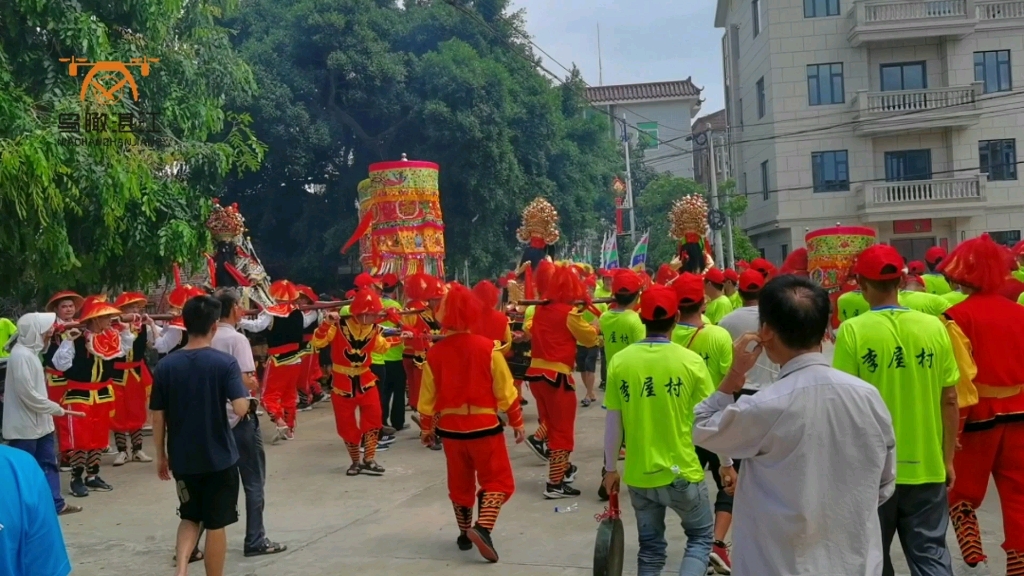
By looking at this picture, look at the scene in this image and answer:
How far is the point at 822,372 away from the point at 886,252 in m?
1.87

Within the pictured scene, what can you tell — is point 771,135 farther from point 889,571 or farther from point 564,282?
point 889,571

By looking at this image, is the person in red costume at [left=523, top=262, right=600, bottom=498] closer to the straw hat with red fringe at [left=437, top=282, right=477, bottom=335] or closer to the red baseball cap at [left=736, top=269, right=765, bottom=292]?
the red baseball cap at [left=736, top=269, right=765, bottom=292]

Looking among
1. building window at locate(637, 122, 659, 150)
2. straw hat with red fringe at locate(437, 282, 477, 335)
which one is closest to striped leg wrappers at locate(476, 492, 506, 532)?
straw hat with red fringe at locate(437, 282, 477, 335)

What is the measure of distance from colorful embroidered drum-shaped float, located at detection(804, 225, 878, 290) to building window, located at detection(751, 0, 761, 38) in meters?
19.0

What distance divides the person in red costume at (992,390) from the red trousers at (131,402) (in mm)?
8268

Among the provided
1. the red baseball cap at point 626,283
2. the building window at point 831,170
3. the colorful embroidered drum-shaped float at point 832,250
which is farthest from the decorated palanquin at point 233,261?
the building window at point 831,170

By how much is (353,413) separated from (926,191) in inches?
958

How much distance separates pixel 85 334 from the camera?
9211 millimetres

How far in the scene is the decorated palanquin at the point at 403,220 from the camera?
14.8m

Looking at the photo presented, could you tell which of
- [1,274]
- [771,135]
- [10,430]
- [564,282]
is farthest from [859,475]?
[771,135]

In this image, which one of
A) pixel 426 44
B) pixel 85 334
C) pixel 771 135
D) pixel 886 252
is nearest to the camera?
pixel 886 252

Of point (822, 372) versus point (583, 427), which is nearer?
point (822, 372)

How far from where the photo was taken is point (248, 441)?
6.50 m

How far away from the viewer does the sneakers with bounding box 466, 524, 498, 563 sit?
6.27 metres
